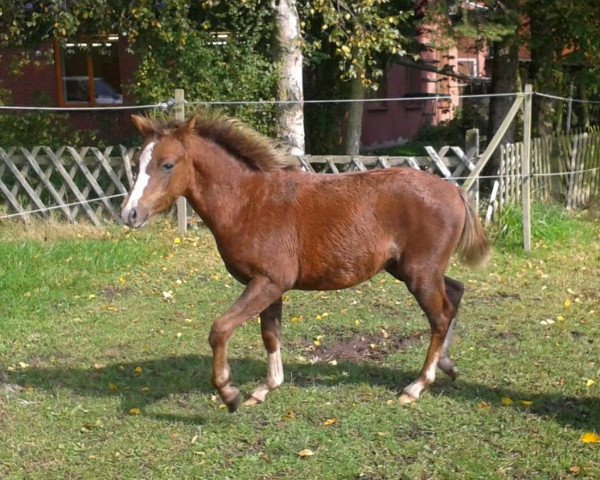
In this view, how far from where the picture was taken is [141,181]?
505 centimetres

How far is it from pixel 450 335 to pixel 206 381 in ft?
5.80

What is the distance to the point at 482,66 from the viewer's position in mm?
30141

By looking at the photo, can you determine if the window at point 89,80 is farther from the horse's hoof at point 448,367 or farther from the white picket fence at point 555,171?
the horse's hoof at point 448,367

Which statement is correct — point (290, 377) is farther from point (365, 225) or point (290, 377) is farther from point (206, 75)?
point (206, 75)

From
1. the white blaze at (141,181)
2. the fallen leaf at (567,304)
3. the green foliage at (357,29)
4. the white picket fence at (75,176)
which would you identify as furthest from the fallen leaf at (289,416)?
the green foliage at (357,29)

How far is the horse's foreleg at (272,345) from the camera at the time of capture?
5.73m

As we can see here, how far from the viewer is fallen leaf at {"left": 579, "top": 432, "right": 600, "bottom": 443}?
192 inches

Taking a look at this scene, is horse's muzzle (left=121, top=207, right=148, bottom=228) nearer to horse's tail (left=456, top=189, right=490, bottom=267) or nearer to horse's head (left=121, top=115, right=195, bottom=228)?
horse's head (left=121, top=115, right=195, bottom=228)

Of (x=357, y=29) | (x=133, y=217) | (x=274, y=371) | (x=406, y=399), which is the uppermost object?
(x=357, y=29)

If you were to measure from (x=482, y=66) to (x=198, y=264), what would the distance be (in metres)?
22.7

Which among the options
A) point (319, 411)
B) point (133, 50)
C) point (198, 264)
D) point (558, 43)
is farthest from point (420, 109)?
point (319, 411)

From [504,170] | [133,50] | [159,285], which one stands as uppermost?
[133,50]

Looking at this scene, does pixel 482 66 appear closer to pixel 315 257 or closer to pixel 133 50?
pixel 133 50

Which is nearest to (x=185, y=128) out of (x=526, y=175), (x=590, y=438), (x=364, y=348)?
(x=364, y=348)
